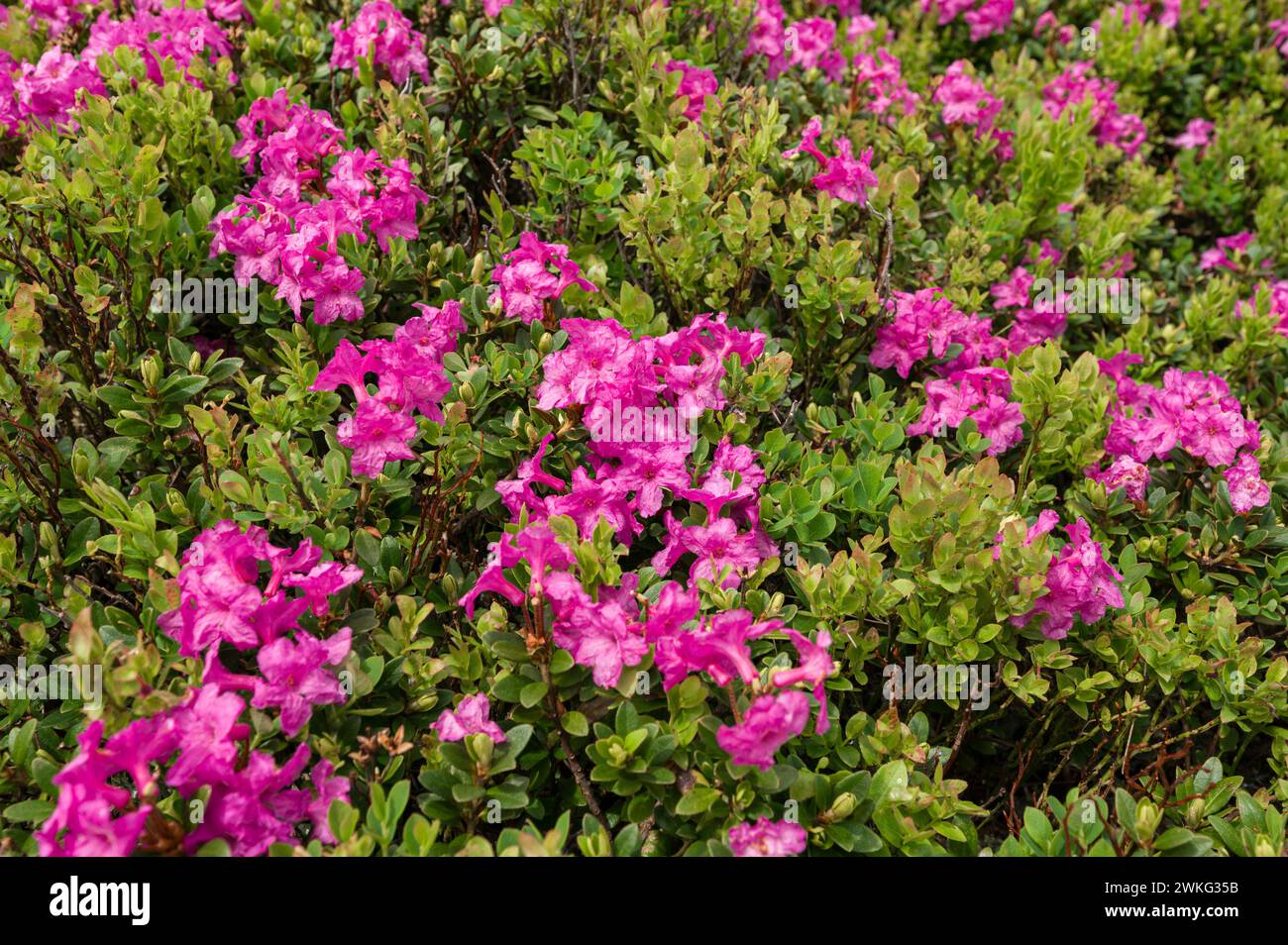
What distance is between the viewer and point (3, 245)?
2418 millimetres

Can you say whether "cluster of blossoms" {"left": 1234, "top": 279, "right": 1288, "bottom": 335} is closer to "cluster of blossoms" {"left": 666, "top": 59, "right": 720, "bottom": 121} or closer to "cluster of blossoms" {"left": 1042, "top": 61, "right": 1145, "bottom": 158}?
"cluster of blossoms" {"left": 1042, "top": 61, "right": 1145, "bottom": 158}

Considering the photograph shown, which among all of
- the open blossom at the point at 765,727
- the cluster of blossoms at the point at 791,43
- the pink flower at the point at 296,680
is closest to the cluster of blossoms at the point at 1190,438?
the open blossom at the point at 765,727

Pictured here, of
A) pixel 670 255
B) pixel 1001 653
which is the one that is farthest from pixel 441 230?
pixel 1001 653

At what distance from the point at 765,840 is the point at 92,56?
280 centimetres

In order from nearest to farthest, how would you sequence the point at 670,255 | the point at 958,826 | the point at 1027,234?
the point at 958,826
the point at 670,255
the point at 1027,234

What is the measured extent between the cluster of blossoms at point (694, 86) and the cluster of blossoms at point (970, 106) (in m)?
1.01

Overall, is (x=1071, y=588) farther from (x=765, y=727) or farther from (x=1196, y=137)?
(x=1196, y=137)

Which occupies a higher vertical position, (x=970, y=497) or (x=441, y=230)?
(x=441, y=230)

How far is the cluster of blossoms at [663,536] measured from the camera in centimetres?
171

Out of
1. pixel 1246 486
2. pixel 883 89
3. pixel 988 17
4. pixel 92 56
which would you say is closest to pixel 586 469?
pixel 1246 486
